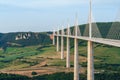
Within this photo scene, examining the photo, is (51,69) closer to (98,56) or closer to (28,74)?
(28,74)

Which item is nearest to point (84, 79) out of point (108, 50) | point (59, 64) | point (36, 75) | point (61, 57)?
point (36, 75)

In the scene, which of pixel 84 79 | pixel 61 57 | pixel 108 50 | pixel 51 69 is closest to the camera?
pixel 84 79

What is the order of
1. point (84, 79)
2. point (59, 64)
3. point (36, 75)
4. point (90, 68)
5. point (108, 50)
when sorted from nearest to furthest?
point (90, 68) → point (84, 79) → point (36, 75) → point (59, 64) → point (108, 50)

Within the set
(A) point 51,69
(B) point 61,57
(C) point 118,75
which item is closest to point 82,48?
(B) point 61,57

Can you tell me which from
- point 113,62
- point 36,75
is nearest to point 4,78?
point 36,75

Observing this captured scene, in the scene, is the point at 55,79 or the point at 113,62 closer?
the point at 55,79

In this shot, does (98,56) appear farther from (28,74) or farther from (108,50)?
(28,74)

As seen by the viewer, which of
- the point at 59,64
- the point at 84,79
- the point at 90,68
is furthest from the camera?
the point at 59,64

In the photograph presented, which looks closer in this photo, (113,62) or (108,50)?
(113,62)

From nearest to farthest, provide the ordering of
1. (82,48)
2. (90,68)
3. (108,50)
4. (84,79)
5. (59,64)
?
(90,68)
(84,79)
(59,64)
(108,50)
(82,48)
